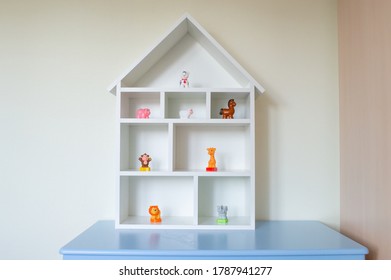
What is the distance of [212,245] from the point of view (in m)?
1.18

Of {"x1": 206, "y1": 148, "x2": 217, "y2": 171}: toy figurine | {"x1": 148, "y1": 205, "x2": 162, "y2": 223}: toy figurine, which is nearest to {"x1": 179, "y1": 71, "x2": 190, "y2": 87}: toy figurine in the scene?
{"x1": 206, "y1": 148, "x2": 217, "y2": 171}: toy figurine

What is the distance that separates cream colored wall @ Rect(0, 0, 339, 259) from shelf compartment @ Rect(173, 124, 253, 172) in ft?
0.35

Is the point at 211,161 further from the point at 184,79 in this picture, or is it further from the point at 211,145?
the point at 184,79

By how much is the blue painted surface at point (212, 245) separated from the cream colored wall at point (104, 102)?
0.97ft

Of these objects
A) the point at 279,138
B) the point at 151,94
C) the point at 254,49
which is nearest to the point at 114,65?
the point at 151,94

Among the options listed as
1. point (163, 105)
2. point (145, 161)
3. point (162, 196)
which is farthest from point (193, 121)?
point (162, 196)

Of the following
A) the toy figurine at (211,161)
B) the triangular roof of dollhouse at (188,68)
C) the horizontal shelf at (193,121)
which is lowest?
the toy figurine at (211,161)

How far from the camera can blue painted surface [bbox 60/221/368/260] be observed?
1119 millimetres

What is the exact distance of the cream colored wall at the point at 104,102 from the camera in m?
1.60

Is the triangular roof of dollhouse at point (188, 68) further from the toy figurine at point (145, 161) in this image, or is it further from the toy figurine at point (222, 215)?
the toy figurine at point (222, 215)

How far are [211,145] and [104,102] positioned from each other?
1.94 feet

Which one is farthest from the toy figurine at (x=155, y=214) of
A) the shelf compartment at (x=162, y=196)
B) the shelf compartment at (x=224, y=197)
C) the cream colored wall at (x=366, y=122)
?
the cream colored wall at (x=366, y=122)

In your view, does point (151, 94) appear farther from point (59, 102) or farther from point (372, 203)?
point (372, 203)
